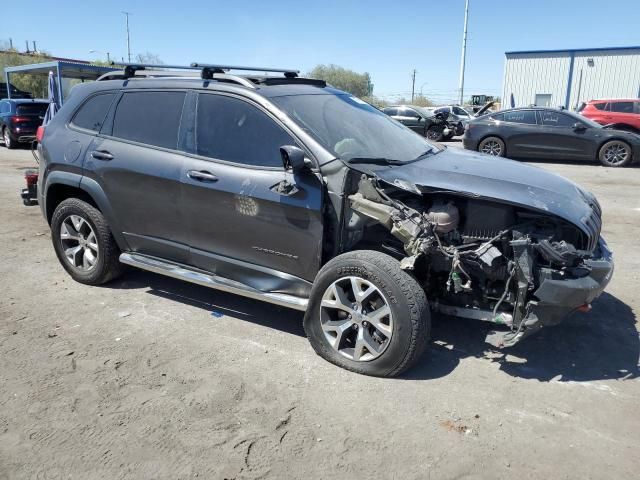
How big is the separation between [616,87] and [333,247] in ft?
129

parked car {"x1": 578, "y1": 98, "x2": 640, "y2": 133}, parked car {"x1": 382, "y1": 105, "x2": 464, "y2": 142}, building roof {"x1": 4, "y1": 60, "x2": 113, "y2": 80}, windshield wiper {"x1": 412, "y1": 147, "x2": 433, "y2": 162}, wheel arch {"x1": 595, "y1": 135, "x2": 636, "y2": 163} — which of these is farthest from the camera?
parked car {"x1": 382, "y1": 105, "x2": 464, "y2": 142}

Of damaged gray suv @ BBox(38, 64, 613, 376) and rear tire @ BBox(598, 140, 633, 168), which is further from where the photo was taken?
rear tire @ BBox(598, 140, 633, 168)

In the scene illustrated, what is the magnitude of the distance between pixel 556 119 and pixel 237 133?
1261 centimetres

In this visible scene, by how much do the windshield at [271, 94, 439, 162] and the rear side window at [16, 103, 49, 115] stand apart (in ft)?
54.1

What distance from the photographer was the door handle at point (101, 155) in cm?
470

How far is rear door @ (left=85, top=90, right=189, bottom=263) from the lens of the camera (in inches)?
173

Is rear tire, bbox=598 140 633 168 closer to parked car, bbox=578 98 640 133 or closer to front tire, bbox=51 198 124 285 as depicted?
parked car, bbox=578 98 640 133

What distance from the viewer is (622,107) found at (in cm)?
1731

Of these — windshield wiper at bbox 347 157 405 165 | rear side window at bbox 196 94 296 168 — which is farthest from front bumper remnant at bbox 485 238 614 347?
rear side window at bbox 196 94 296 168

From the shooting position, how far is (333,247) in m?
3.81

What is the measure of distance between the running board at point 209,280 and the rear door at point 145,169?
7 centimetres

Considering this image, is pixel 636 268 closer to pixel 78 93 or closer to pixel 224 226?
pixel 224 226

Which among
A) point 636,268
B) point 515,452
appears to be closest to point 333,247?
point 515,452

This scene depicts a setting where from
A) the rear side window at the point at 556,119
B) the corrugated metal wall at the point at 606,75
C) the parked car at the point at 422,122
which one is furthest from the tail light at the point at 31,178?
the corrugated metal wall at the point at 606,75
